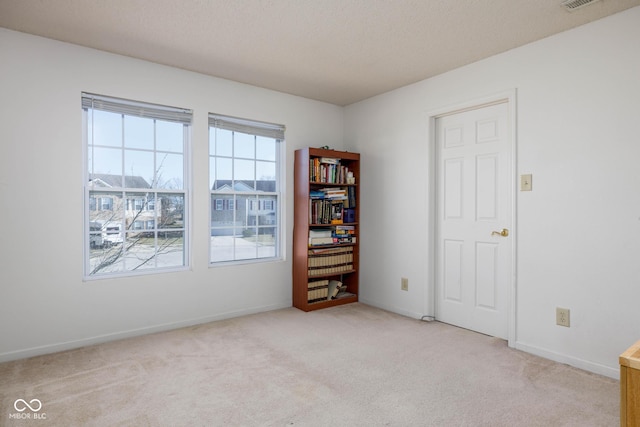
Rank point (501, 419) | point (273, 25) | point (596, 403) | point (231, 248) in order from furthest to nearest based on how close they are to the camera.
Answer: point (231, 248) → point (273, 25) → point (596, 403) → point (501, 419)

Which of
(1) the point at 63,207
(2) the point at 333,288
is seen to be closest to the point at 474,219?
(2) the point at 333,288

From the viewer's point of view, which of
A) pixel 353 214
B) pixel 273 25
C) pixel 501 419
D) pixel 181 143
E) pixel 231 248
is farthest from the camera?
pixel 353 214

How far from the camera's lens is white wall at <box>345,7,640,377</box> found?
2492 millimetres

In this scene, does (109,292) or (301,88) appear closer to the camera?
(109,292)

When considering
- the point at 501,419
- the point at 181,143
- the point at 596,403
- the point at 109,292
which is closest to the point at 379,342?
the point at 501,419

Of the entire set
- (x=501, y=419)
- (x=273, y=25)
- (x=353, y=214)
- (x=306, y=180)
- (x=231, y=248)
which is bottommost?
(x=501, y=419)

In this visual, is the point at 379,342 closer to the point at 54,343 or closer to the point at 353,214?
the point at 353,214

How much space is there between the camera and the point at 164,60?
11.0 feet

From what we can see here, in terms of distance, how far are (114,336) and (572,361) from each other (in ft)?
11.7

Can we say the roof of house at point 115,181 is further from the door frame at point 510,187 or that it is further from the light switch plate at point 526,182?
the light switch plate at point 526,182

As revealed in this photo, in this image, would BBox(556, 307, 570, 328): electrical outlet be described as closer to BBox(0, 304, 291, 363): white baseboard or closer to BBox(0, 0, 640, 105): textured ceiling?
BBox(0, 0, 640, 105): textured ceiling

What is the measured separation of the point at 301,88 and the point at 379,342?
2676 mm

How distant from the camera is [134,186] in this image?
133 inches

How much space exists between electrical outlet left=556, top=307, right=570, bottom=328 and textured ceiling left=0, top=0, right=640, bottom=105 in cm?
203
